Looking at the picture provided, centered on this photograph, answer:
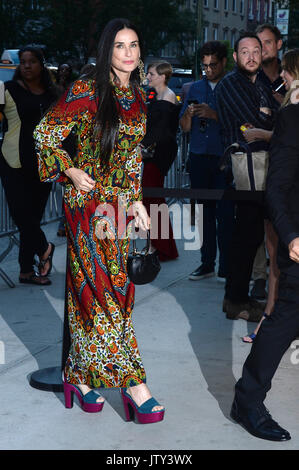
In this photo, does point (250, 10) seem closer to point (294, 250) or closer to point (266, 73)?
point (266, 73)

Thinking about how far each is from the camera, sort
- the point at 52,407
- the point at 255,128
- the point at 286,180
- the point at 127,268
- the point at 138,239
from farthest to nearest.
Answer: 1. the point at 138,239
2. the point at 255,128
3. the point at 52,407
4. the point at 127,268
5. the point at 286,180

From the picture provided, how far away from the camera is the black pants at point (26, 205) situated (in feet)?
24.3

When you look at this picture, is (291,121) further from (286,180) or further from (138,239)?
(138,239)

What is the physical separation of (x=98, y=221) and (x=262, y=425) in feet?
3.84

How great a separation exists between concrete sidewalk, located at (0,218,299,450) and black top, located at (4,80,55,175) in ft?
3.45

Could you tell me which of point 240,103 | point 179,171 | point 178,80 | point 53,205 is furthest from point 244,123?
point 178,80

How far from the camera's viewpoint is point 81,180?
4.10 metres

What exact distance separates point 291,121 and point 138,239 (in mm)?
6170

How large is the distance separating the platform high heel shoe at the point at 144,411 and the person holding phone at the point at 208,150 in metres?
3.23

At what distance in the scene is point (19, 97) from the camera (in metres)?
7.36

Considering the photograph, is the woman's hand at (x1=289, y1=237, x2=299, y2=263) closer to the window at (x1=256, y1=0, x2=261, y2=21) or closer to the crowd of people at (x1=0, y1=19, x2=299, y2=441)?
the crowd of people at (x1=0, y1=19, x2=299, y2=441)

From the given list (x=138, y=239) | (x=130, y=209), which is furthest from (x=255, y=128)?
(x=138, y=239)

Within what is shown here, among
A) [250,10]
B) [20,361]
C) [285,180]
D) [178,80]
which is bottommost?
[178,80]

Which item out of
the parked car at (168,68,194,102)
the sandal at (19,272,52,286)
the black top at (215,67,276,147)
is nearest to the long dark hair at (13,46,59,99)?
the sandal at (19,272,52,286)
